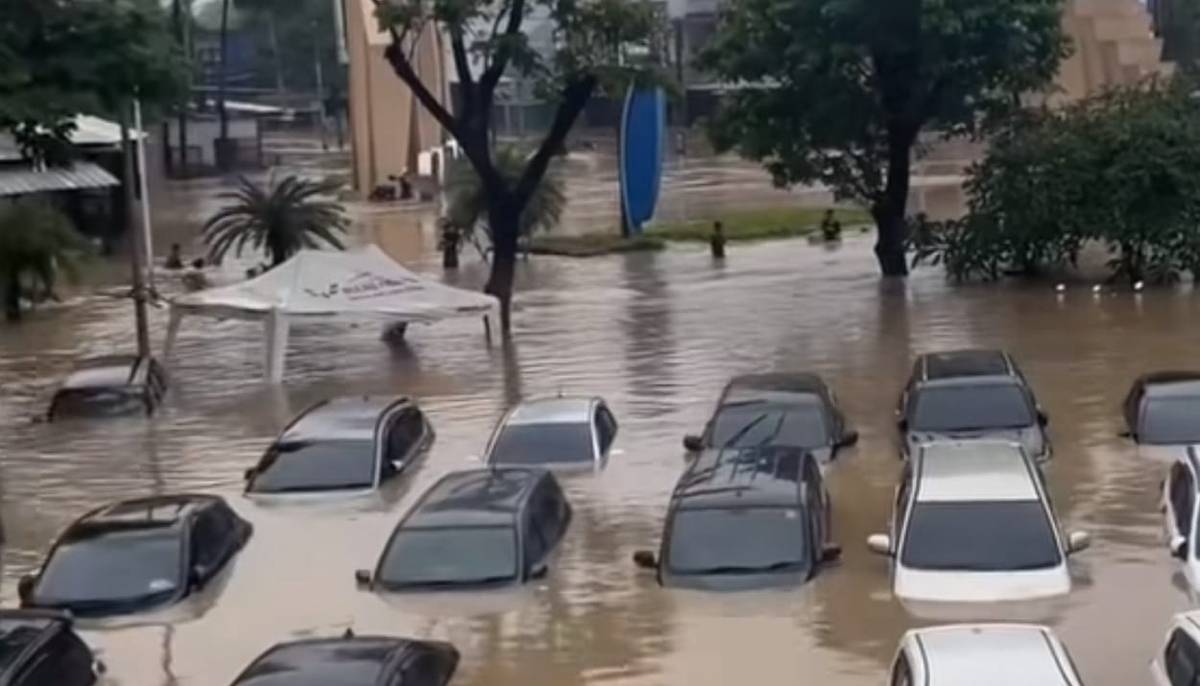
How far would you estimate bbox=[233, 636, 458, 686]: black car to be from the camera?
14.1 m

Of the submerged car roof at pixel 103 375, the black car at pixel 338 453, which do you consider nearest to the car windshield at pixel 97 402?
the submerged car roof at pixel 103 375

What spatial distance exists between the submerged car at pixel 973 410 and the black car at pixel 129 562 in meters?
7.40

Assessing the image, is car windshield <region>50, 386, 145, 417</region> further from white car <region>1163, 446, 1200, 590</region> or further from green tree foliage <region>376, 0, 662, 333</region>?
white car <region>1163, 446, 1200, 590</region>

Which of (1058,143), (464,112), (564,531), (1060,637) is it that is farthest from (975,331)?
(1060,637)

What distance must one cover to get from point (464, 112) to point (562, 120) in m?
1.86

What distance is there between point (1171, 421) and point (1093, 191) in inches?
691

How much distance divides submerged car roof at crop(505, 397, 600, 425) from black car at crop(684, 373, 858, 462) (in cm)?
122

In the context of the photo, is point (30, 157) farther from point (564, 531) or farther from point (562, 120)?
point (562, 120)

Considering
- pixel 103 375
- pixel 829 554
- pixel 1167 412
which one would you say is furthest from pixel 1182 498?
pixel 103 375

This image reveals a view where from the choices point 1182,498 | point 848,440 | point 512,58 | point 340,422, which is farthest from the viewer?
point 512,58

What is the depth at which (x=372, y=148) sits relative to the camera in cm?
7869

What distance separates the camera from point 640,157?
57906mm

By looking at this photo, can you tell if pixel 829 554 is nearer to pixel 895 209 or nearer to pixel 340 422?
pixel 340 422

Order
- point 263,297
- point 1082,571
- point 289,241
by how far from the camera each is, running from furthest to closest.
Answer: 1. point 289,241
2. point 263,297
3. point 1082,571
